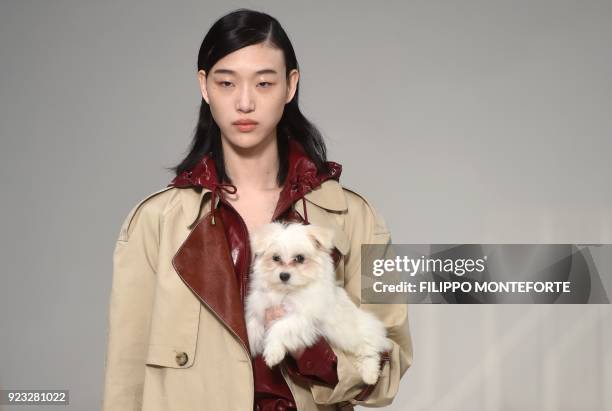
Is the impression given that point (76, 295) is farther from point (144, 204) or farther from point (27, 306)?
point (144, 204)

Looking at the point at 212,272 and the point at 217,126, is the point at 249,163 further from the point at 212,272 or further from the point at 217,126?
the point at 212,272

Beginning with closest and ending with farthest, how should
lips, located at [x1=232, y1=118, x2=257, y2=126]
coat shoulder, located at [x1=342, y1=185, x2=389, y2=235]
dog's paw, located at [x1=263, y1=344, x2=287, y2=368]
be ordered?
dog's paw, located at [x1=263, y1=344, x2=287, y2=368] → lips, located at [x1=232, y1=118, x2=257, y2=126] → coat shoulder, located at [x1=342, y1=185, x2=389, y2=235]

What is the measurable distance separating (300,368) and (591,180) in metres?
3.52

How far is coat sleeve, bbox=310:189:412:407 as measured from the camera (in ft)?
7.38

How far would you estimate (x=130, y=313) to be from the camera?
7.92 feet

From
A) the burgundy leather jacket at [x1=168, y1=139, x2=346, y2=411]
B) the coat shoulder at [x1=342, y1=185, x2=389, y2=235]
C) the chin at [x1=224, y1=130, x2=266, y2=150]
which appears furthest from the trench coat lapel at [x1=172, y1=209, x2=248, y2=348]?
the coat shoulder at [x1=342, y1=185, x2=389, y2=235]

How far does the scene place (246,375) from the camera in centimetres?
225

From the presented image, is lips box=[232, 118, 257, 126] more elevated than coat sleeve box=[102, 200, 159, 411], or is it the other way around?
lips box=[232, 118, 257, 126]

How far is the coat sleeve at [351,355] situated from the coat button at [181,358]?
14.5 inches

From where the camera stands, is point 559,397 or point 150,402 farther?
point 559,397

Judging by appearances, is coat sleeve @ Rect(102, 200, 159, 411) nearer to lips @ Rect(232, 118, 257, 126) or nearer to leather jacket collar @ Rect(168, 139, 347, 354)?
Answer: leather jacket collar @ Rect(168, 139, 347, 354)

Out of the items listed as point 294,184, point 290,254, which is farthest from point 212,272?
point 294,184

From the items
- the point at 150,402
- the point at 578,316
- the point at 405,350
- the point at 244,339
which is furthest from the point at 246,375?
the point at 578,316

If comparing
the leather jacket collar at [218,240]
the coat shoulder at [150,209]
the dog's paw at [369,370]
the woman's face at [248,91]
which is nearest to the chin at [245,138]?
the woman's face at [248,91]
